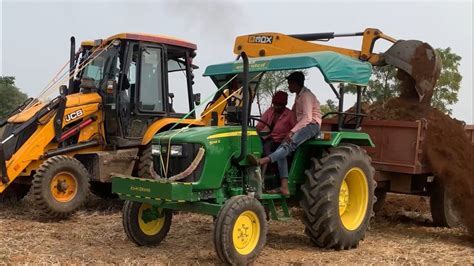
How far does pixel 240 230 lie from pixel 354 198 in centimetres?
198

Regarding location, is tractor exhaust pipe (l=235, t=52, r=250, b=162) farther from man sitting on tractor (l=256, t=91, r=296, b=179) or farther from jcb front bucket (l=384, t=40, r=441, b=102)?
jcb front bucket (l=384, t=40, r=441, b=102)

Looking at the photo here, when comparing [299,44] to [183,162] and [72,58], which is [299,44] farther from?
[183,162]

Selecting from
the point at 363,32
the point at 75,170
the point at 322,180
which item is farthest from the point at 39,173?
the point at 363,32

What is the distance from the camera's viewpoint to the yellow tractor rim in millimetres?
5566

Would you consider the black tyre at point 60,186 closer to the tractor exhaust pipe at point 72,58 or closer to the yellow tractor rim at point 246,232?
the tractor exhaust pipe at point 72,58

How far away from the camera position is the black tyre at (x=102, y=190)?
9.48 meters

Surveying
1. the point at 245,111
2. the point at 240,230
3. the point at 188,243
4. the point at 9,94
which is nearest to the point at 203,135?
the point at 245,111

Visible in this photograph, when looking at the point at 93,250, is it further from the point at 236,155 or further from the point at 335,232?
the point at 335,232

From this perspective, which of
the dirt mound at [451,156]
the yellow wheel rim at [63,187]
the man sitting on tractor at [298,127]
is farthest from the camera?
the yellow wheel rim at [63,187]

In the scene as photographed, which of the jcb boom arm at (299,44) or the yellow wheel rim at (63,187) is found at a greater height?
the jcb boom arm at (299,44)

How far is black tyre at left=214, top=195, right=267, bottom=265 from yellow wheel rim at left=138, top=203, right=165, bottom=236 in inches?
54.0

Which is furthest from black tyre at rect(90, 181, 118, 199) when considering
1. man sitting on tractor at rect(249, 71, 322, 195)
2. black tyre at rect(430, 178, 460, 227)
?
black tyre at rect(430, 178, 460, 227)

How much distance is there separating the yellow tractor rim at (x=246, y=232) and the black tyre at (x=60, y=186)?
343cm

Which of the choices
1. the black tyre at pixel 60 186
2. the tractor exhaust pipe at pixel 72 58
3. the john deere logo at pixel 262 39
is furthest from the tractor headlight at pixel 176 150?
the tractor exhaust pipe at pixel 72 58
